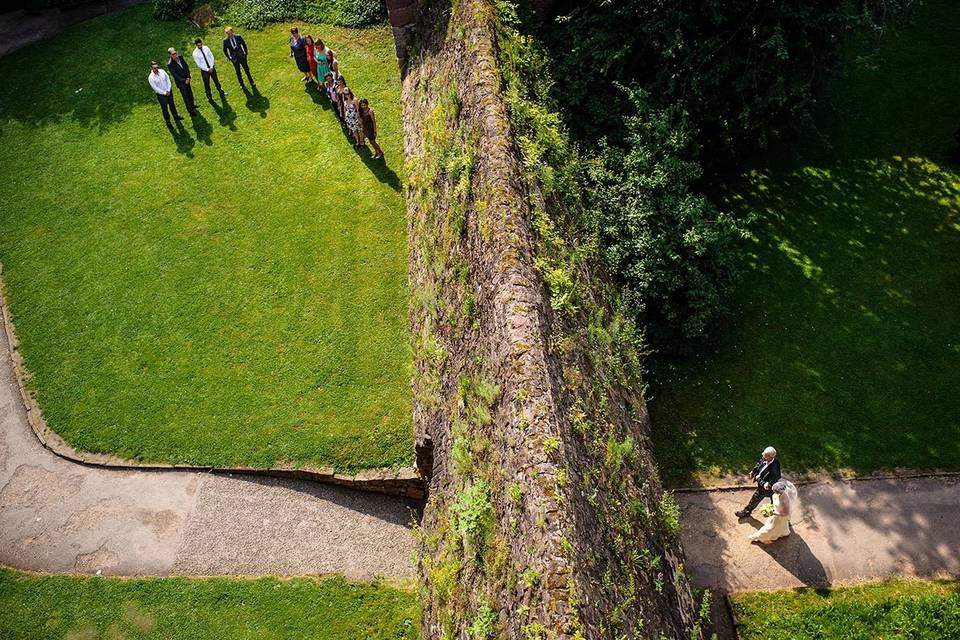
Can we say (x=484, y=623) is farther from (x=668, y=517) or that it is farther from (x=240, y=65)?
(x=240, y=65)

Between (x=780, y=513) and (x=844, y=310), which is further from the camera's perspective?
(x=844, y=310)

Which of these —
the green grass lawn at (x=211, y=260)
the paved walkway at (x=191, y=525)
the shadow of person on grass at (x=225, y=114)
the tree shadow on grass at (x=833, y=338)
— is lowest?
the tree shadow on grass at (x=833, y=338)

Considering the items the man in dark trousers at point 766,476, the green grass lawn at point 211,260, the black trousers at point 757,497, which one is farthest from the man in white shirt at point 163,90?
Result: the black trousers at point 757,497

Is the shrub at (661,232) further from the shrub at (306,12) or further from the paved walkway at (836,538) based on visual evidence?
the shrub at (306,12)

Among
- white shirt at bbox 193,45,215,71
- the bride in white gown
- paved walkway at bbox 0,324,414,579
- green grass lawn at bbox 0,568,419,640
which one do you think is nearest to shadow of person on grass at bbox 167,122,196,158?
white shirt at bbox 193,45,215,71

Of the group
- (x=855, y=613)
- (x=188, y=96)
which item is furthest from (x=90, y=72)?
(x=855, y=613)

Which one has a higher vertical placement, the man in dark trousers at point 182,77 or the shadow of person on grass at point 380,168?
the man in dark trousers at point 182,77

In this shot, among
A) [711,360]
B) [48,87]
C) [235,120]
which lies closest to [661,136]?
A: [711,360]
